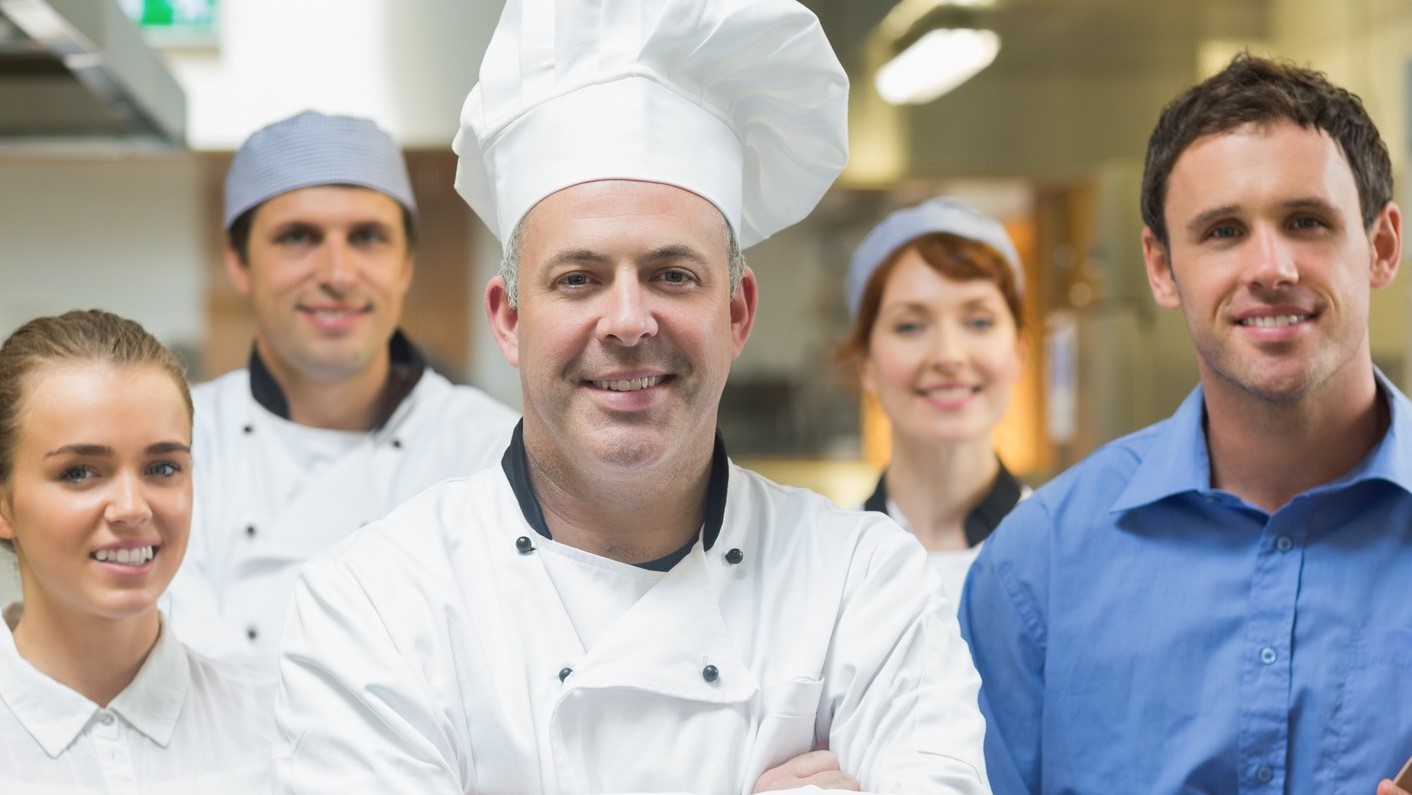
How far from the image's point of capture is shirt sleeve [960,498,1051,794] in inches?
72.4

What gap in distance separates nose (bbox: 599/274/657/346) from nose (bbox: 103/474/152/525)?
620mm

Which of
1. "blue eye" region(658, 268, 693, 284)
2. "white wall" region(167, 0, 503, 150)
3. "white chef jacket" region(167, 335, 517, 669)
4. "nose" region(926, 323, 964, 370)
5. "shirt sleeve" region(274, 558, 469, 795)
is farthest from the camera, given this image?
"white wall" region(167, 0, 503, 150)

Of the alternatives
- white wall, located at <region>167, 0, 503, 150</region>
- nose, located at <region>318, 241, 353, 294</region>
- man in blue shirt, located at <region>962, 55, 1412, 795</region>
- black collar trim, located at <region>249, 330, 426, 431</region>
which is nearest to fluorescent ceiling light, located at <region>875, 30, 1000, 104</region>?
white wall, located at <region>167, 0, 503, 150</region>

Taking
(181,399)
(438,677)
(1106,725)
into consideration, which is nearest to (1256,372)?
(1106,725)

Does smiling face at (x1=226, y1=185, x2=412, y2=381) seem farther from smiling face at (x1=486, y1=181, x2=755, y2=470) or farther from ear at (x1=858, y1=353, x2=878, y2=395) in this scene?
smiling face at (x1=486, y1=181, x2=755, y2=470)

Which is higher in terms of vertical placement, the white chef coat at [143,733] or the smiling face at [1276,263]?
the smiling face at [1276,263]

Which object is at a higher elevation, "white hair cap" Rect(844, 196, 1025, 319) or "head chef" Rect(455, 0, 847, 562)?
"white hair cap" Rect(844, 196, 1025, 319)

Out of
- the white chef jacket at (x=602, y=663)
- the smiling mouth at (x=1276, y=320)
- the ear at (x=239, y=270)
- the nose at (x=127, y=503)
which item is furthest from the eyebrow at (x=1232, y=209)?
the ear at (x=239, y=270)

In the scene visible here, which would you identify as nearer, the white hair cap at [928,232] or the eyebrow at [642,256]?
the eyebrow at [642,256]

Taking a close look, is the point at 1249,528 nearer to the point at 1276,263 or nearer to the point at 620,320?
the point at 1276,263

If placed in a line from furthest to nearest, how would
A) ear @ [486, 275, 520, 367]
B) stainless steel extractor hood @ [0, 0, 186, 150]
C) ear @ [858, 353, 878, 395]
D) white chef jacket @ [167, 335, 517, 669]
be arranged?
ear @ [858, 353, 878, 395] < white chef jacket @ [167, 335, 517, 669] < stainless steel extractor hood @ [0, 0, 186, 150] < ear @ [486, 275, 520, 367]

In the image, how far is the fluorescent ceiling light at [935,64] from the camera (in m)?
4.12

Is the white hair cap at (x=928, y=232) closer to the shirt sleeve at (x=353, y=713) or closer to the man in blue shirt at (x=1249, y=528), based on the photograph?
the man in blue shirt at (x=1249, y=528)

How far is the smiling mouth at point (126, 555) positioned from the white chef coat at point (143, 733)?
0.14m
